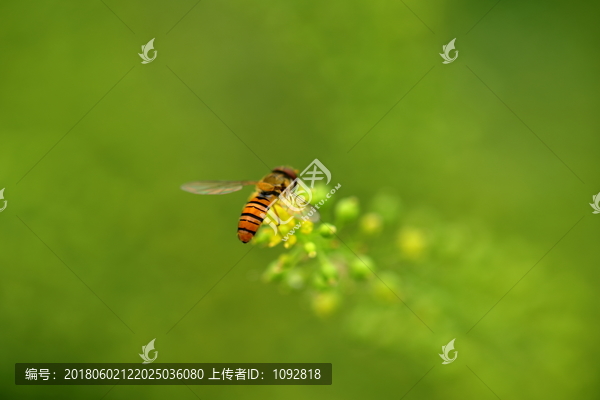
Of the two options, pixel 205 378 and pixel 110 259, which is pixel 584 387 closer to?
pixel 205 378

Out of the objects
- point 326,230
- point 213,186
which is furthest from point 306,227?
point 213,186

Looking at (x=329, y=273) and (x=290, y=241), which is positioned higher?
(x=290, y=241)

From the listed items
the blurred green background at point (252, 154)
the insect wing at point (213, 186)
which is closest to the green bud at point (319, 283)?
the insect wing at point (213, 186)

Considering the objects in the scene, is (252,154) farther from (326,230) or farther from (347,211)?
(326,230)

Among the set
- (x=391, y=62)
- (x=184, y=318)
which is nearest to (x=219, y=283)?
(x=184, y=318)

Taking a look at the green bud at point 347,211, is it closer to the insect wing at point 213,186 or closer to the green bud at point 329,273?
the green bud at point 329,273

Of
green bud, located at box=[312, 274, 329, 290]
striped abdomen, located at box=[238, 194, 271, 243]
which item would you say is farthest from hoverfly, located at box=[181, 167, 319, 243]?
green bud, located at box=[312, 274, 329, 290]

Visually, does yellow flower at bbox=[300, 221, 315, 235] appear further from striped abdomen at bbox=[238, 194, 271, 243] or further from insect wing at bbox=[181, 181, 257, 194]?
insect wing at bbox=[181, 181, 257, 194]

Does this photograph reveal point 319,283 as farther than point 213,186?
No
